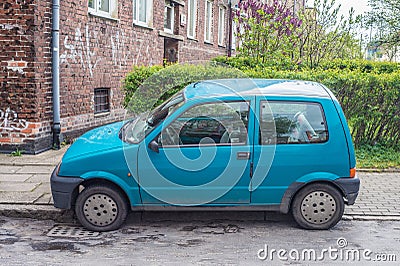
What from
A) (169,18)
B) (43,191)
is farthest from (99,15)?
(169,18)

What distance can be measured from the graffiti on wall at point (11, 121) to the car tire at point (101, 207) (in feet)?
14.6

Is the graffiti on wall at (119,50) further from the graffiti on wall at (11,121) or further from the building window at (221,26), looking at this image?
the building window at (221,26)

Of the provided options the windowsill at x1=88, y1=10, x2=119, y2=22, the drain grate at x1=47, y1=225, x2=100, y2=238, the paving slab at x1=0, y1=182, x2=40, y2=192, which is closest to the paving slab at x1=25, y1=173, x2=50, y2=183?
the paving slab at x1=0, y1=182, x2=40, y2=192

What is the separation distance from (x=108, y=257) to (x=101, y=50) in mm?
8323

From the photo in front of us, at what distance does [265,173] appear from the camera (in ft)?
20.2

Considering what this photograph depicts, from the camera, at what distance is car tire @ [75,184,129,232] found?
6094 millimetres

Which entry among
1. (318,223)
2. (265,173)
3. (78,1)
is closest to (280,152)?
(265,173)

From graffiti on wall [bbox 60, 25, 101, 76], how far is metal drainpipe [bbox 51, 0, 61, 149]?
483 mm

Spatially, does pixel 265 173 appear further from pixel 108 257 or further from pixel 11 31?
pixel 11 31

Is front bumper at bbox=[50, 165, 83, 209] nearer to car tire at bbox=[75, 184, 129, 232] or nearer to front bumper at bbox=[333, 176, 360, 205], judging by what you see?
car tire at bbox=[75, 184, 129, 232]

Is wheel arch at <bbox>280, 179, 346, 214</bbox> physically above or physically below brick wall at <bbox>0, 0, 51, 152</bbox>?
below

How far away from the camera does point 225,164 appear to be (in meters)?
6.08

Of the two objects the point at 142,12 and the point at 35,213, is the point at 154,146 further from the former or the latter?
the point at 142,12

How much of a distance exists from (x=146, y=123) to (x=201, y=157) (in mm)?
1010
